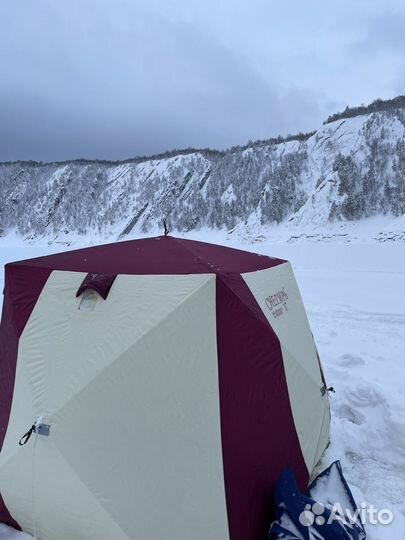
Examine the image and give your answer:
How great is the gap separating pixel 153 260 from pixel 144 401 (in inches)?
44.0

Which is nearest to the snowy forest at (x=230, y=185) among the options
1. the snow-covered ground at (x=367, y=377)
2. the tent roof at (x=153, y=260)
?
the snow-covered ground at (x=367, y=377)

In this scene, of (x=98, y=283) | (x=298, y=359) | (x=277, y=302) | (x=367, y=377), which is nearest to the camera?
(x=98, y=283)

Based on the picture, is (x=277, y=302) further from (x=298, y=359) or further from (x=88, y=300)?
(x=88, y=300)

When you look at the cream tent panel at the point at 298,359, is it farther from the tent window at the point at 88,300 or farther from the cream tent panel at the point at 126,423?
the tent window at the point at 88,300

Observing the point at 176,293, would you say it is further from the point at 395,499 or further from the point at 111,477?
the point at 395,499

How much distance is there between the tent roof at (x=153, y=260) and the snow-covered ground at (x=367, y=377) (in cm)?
184

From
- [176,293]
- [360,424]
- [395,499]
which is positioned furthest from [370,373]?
[176,293]

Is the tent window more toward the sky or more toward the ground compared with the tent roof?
more toward the ground

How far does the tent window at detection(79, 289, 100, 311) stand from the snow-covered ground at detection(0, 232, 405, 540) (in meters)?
1.49

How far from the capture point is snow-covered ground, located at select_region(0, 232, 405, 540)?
10.2 feet

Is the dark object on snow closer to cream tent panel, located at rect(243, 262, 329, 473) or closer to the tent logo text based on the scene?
cream tent panel, located at rect(243, 262, 329, 473)

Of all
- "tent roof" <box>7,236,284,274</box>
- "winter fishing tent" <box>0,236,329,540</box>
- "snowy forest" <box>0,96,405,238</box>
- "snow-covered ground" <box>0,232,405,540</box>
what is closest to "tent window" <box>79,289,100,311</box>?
"winter fishing tent" <box>0,236,329,540</box>

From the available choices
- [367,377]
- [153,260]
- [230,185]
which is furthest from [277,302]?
[230,185]

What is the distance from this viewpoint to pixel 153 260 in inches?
118
